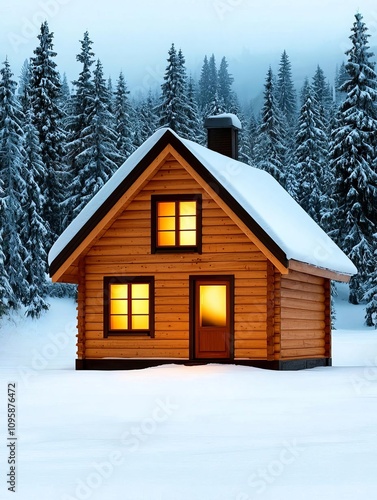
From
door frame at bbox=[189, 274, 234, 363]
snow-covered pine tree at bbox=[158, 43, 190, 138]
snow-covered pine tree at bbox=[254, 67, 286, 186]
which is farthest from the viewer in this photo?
snow-covered pine tree at bbox=[254, 67, 286, 186]

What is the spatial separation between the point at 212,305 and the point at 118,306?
107 inches

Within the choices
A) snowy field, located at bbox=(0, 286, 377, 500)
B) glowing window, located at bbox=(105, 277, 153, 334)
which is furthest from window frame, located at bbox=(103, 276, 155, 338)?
snowy field, located at bbox=(0, 286, 377, 500)

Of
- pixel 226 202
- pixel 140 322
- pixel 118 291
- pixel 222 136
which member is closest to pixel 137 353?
pixel 140 322

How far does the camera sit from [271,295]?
23.1 meters

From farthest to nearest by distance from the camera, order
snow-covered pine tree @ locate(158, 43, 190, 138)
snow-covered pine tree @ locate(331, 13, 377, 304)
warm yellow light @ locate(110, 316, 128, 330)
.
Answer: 1. snow-covered pine tree @ locate(158, 43, 190, 138)
2. snow-covered pine tree @ locate(331, 13, 377, 304)
3. warm yellow light @ locate(110, 316, 128, 330)

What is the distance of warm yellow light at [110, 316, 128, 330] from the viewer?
24.5 metres

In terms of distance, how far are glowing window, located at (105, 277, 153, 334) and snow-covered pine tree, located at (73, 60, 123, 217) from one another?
27.7 metres

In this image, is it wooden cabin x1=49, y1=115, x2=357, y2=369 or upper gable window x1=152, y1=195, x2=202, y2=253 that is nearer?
wooden cabin x1=49, y1=115, x2=357, y2=369

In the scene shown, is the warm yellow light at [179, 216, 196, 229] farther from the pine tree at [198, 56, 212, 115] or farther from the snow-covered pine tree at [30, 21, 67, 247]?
the pine tree at [198, 56, 212, 115]

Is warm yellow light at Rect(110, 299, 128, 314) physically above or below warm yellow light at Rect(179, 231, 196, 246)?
below

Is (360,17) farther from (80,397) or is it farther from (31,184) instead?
(80,397)

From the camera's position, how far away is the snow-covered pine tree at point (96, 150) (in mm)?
53000

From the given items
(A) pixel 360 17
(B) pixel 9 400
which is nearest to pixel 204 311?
(B) pixel 9 400

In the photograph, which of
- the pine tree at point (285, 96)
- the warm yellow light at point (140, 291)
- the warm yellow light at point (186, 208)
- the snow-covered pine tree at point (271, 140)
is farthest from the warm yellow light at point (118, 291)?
the pine tree at point (285, 96)
